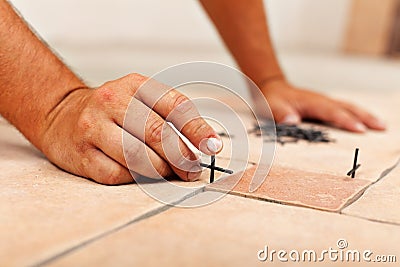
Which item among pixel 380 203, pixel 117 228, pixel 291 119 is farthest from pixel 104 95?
pixel 291 119

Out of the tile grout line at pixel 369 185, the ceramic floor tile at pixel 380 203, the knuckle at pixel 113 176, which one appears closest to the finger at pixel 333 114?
the tile grout line at pixel 369 185

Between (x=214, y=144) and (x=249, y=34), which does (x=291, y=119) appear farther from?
(x=214, y=144)

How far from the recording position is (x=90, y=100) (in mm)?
926

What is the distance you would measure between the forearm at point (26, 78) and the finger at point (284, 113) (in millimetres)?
658

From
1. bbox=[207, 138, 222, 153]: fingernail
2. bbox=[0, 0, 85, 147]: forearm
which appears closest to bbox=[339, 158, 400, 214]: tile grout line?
bbox=[207, 138, 222, 153]: fingernail

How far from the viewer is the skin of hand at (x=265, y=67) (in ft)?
5.03

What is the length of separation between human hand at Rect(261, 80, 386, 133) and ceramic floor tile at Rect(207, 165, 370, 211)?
1.61 feet

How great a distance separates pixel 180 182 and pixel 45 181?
201 mm

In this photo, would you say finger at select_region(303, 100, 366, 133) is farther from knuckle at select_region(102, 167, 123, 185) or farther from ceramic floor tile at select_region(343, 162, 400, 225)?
knuckle at select_region(102, 167, 123, 185)

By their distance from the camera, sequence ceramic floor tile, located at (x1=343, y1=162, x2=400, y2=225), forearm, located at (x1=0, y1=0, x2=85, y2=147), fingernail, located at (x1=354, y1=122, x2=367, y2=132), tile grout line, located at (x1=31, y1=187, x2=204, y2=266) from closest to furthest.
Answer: tile grout line, located at (x1=31, y1=187, x2=204, y2=266), ceramic floor tile, located at (x1=343, y1=162, x2=400, y2=225), forearm, located at (x1=0, y1=0, x2=85, y2=147), fingernail, located at (x1=354, y1=122, x2=367, y2=132)

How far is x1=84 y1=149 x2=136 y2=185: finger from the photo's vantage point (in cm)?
89

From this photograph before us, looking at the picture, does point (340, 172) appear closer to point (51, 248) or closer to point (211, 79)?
point (211, 79)

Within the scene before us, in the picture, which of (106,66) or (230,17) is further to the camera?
(106,66)

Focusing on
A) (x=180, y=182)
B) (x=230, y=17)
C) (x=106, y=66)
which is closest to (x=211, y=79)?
(x=180, y=182)
